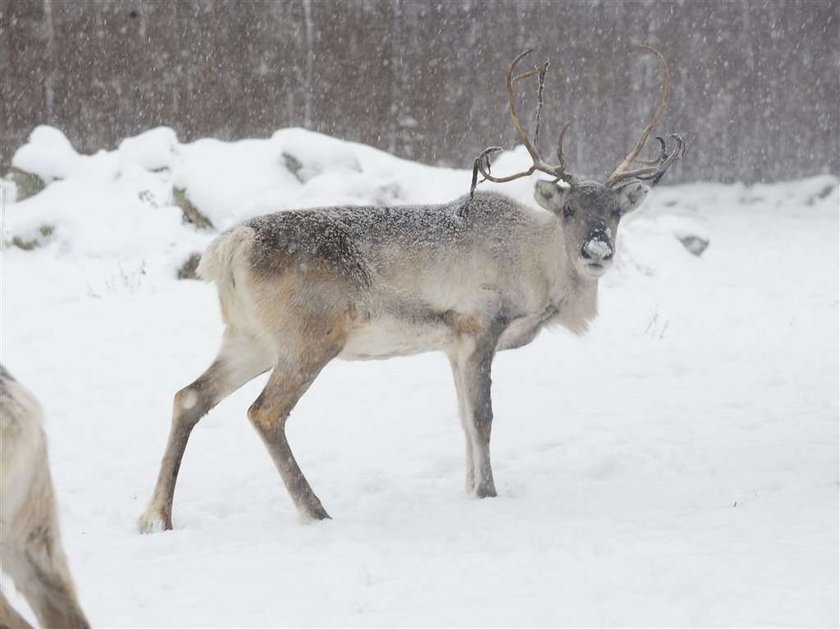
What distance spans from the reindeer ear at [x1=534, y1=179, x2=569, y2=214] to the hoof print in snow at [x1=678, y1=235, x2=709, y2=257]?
26.5 ft

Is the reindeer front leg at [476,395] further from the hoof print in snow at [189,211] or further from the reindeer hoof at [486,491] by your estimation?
the hoof print in snow at [189,211]

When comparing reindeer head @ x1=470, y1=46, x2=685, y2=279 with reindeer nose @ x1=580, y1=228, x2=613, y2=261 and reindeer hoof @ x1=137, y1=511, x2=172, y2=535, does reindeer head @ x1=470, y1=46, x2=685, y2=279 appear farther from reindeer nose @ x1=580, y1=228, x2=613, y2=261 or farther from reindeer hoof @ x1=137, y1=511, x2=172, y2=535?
reindeer hoof @ x1=137, y1=511, x2=172, y2=535

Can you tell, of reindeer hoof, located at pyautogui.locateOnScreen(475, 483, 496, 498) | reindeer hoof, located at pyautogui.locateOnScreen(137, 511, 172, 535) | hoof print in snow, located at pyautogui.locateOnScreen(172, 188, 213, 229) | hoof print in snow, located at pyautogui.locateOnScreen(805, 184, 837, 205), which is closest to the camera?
reindeer hoof, located at pyautogui.locateOnScreen(137, 511, 172, 535)

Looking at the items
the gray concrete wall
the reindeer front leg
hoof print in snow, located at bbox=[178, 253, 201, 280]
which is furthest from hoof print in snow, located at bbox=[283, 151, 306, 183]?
the reindeer front leg

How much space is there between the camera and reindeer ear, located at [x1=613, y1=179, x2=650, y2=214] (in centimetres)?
620

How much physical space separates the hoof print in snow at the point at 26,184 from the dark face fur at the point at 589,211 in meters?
9.96

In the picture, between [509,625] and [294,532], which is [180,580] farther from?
[509,625]

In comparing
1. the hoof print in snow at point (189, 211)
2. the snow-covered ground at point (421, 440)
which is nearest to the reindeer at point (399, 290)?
the snow-covered ground at point (421, 440)

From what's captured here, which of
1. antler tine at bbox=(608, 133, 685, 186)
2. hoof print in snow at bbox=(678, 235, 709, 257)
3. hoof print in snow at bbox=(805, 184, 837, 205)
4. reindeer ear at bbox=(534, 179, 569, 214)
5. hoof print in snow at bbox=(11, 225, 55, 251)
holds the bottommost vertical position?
hoof print in snow at bbox=(805, 184, 837, 205)

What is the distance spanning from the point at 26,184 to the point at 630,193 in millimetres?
10408

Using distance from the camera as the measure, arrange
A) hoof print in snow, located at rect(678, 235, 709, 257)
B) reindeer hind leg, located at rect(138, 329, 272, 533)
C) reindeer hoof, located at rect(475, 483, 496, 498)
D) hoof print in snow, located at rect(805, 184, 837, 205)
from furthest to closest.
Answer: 1. hoof print in snow, located at rect(805, 184, 837, 205)
2. hoof print in snow, located at rect(678, 235, 709, 257)
3. reindeer hoof, located at rect(475, 483, 496, 498)
4. reindeer hind leg, located at rect(138, 329, 272, 533)

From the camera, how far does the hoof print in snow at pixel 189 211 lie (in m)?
12.2

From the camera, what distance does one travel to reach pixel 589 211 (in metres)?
6.11

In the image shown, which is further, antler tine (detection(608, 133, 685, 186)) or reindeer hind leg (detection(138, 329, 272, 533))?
antler tine (detection(608, 133, 685, 186))
